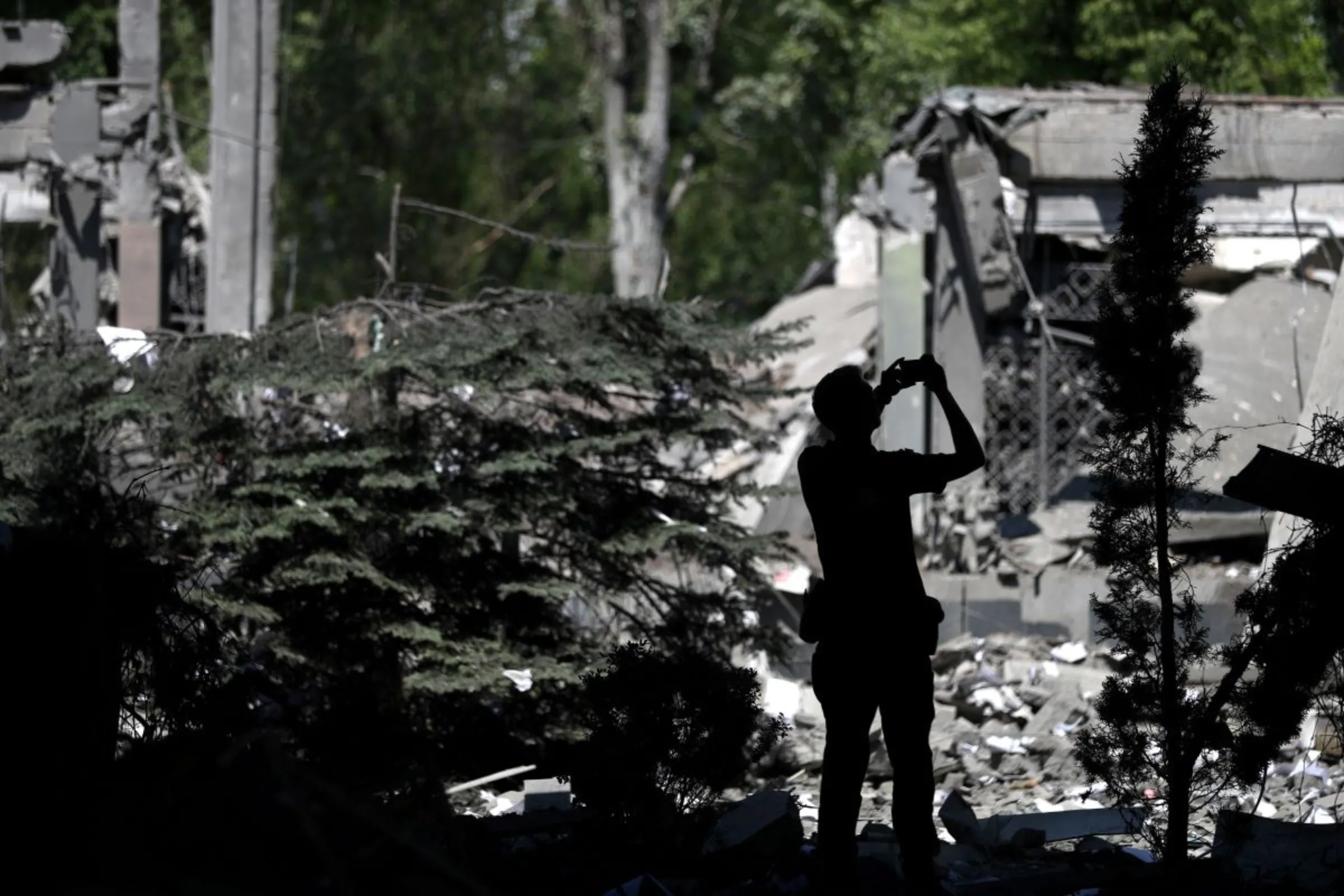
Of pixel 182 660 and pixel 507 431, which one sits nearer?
pixel 182 660

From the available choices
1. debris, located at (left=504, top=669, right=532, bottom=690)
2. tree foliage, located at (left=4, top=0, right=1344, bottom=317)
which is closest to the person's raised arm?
debris, located at (left=504, top=669, right=532, bottom=690)

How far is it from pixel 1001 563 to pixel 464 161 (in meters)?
26.3

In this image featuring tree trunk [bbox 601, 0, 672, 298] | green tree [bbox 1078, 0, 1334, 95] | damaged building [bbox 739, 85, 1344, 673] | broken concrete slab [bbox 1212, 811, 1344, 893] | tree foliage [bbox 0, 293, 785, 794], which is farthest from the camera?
tree trunk [bbox 601, 0, 672, 298]

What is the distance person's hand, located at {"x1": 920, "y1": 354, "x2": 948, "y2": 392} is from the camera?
524 centimetres

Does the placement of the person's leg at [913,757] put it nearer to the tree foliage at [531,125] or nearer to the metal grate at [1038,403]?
the metal grate at [1038,403]

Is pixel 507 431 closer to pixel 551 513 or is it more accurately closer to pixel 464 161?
pixel 551 513

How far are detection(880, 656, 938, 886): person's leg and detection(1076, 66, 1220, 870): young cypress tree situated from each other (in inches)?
29.0

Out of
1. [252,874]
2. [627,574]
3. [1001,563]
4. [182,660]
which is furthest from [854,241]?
[252,874]

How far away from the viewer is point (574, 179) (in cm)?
3762

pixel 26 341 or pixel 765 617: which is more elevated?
pixel 26 341

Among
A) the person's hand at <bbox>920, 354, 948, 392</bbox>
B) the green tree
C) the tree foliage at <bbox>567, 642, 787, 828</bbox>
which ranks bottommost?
the tree foliage at <bbox>567, 642, 787, 828</bbox>

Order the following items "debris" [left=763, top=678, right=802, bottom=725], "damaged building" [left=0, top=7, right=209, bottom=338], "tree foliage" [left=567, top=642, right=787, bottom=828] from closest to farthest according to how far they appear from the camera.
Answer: "tree foliage" [left=567, top=642, right=787, bottom=828] < "debris" [left=763, top=678, right=802, bottom=725] < "damaged building" [left=0, top=7, right=209, bottom=338]

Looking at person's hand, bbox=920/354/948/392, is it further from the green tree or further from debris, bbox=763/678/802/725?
the green tree

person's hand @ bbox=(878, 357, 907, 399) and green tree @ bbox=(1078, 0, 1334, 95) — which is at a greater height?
green tree @ bbox=(1078, 0, 1334, 95)
